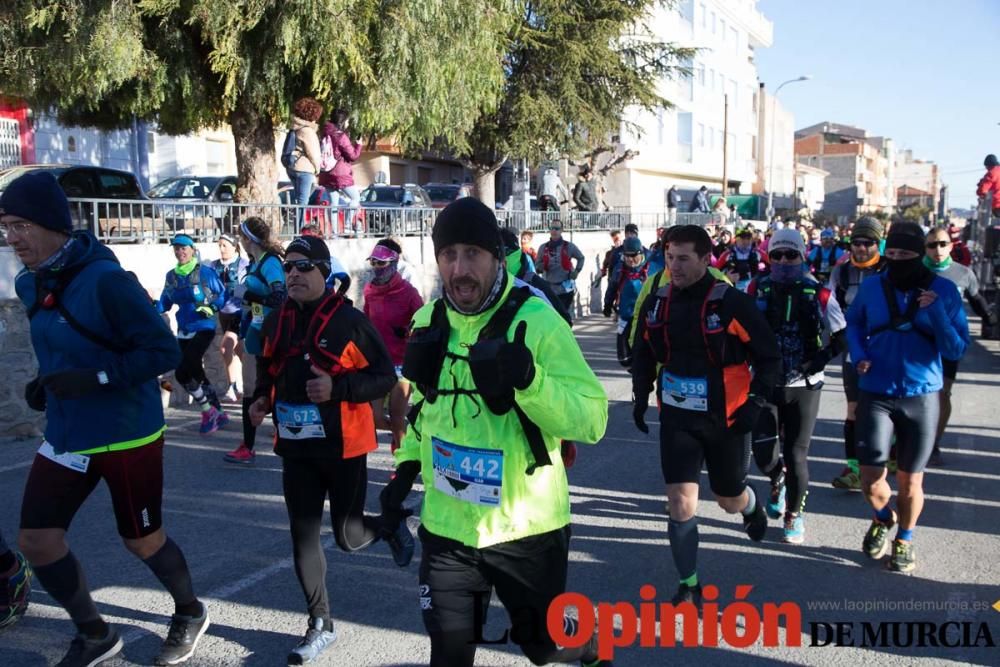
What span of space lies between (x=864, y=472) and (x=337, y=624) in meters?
3.00

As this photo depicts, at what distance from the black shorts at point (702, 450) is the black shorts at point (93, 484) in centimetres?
242

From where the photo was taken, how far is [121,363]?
11.9 ft

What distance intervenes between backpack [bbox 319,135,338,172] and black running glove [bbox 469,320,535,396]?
10.6 metres

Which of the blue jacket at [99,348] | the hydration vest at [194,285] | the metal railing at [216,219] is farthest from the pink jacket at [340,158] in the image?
the blue jacket at [99,348]

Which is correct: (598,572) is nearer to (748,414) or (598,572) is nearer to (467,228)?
(748,414)

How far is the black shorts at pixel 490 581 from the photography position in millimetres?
2914

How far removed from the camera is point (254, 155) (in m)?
13.2

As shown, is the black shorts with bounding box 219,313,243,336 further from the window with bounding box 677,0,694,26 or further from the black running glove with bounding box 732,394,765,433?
the window with bounding box 677,0,694,26

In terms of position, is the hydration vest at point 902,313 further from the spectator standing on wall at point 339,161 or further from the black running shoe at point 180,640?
the spectator standing on wall at point 339,161

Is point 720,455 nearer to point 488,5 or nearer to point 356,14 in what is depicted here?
point 356,14

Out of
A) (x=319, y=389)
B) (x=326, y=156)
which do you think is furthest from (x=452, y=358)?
(x=326, y=156)

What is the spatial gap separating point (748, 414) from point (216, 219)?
8.33m

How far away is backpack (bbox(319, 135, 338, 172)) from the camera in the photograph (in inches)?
499

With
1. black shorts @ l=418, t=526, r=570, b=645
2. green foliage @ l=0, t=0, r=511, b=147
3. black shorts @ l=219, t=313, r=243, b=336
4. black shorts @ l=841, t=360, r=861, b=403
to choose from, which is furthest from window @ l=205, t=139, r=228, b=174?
black shorts @ l=418, t=526, r=570, b=645
